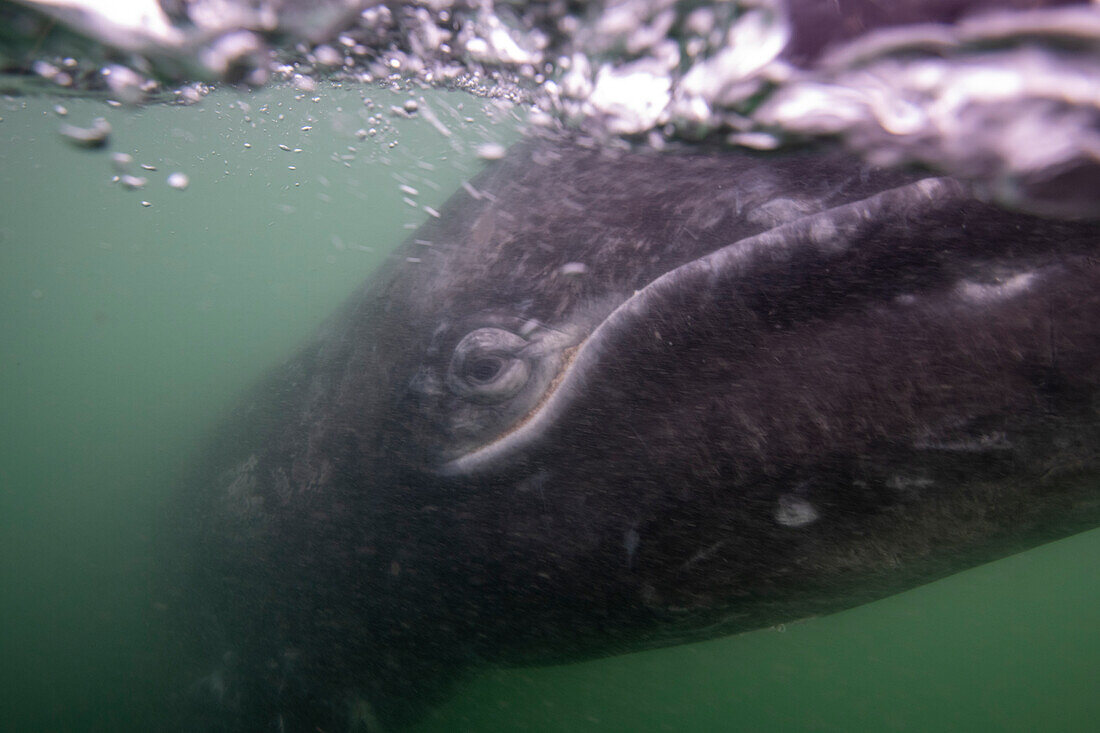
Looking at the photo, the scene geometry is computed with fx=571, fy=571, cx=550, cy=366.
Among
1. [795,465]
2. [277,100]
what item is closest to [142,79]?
[277,100]

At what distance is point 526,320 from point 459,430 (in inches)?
25.2

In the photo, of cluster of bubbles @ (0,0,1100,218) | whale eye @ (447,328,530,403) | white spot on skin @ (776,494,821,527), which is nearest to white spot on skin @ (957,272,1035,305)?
cluster of bubbles @ (0,0,1100,218)

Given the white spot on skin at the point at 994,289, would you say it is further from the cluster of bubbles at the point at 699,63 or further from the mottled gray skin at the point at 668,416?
the cluster of bubbles at the point at 699,63

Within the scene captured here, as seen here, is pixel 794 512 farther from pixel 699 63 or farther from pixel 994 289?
pixel 699 63

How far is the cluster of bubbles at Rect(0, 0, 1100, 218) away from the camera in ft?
5.37

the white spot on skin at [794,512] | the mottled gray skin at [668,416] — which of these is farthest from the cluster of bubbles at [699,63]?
the white spot on skin at [794,512]

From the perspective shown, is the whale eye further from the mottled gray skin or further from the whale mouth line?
the whale mouth line

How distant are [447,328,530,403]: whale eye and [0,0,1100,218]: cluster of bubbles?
125 cm

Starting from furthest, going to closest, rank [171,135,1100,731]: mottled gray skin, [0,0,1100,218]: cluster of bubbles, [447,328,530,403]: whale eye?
[447,328,530,403]: whale eye, [171,135,1100,731]: mottled gray skin, [0,0,1100,218]: cluster of bubbles

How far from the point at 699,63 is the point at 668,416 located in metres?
1.43

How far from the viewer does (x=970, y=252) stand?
1741 mm

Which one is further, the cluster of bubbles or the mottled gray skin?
the mottled gray skin

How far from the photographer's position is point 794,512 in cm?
214

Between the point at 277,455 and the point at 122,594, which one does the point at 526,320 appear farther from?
the point at 122,594
